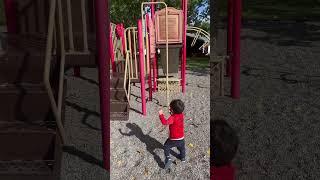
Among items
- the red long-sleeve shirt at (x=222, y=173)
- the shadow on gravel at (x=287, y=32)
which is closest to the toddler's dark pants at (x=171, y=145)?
the red long-sleeve shirt at (x=222, y=173)

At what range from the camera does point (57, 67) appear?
10.4 ft

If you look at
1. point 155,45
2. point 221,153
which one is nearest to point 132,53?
point 155,45

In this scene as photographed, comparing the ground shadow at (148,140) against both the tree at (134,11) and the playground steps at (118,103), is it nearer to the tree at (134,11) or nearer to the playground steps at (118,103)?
the playground steps at (118,103)

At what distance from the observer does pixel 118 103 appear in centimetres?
519

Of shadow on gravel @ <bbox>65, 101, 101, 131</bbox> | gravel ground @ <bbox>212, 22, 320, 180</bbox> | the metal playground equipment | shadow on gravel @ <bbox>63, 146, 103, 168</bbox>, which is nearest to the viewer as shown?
shadow on gravel @ <bbox>63, 146, 103, 168</bbox>

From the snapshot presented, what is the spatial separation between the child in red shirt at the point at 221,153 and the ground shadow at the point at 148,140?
1496 millimetres

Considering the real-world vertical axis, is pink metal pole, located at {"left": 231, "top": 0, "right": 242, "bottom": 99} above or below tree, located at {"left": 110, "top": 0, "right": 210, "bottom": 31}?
below

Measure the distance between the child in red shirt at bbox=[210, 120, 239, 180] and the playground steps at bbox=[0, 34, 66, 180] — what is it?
3.47 ft

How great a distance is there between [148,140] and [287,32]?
9796 mm

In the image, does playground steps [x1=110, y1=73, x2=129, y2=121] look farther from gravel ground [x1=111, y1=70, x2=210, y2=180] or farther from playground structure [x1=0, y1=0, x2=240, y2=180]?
playground structure [x1=0, y1=0, x2=240, y2=180]

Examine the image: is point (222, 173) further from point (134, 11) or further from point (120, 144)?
point (134, 11)

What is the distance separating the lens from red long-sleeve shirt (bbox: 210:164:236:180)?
7.64ft

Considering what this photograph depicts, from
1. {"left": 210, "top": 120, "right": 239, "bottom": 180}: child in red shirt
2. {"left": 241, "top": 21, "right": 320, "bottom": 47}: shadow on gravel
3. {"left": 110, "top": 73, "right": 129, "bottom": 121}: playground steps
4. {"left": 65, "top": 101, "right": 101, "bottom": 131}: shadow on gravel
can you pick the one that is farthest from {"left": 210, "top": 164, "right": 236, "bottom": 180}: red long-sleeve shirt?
{"left": 241, "top": 21, "right": 320, "bottom": 47}: shadow on gravel

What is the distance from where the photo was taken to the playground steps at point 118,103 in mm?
5152
